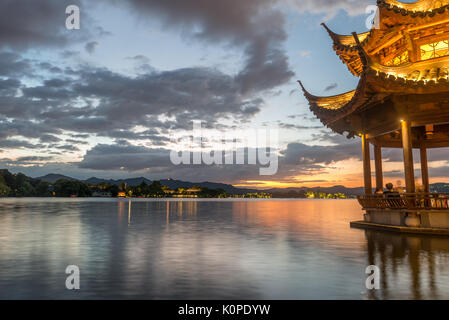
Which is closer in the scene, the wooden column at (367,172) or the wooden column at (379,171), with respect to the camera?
the wooden column at (367,172)

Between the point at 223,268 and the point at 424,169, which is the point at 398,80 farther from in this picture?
the point at 223,268

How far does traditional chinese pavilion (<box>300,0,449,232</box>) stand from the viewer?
15.0 meters

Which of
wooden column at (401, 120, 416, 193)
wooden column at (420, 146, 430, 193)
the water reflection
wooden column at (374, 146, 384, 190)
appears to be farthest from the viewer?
wooden column at (420, 146, 430, 193)

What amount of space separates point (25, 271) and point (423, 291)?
8425mm

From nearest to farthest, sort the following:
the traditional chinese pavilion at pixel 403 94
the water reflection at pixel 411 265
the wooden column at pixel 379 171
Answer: the water reflection at pixel 411 265, the traditional chinese pavilion at pixel 403 94, the wooden column at pixel 379 171

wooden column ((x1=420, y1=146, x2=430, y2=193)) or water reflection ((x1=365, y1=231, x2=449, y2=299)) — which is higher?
wooden column ((x1=420, y1=146, x2=430, y2=193))

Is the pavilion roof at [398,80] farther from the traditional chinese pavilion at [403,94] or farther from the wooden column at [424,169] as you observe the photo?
the wooden column at [424,169]

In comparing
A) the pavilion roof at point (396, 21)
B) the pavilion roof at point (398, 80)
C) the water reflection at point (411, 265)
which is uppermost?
the pavilion roof at point (396, 21)

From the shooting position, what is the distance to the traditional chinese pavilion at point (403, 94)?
49.1 ft

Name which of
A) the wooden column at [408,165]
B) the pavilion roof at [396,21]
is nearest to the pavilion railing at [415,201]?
the wooden column at [408,165]

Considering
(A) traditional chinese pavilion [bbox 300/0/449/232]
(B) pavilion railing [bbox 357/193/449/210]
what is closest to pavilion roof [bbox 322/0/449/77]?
(A) traditional chinese pavilion [bbox 300/0/449/232]

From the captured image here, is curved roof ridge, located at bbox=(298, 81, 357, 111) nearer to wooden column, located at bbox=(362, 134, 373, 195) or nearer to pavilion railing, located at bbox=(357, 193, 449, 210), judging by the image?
wooden column, located at bbox=(362, 134, 373, 195)

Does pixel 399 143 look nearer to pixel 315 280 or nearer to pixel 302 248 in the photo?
pixel 302 248

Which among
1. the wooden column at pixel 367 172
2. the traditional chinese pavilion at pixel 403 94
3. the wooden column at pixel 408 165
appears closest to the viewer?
the traditional chinese pavilion at pixel 403 94
